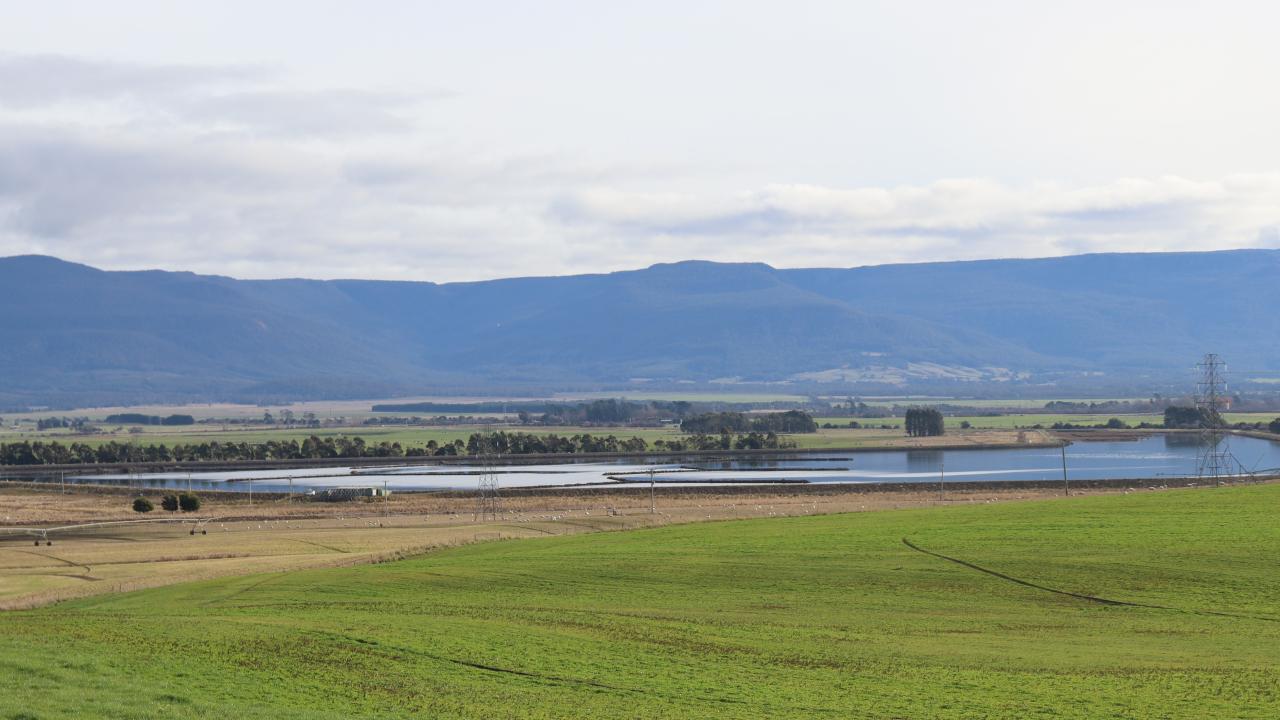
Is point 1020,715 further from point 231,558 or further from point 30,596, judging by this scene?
point 231,558

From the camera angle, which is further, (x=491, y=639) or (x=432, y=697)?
(x=491, y=639)

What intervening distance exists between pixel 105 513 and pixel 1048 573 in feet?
195

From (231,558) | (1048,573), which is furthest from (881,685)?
(231,558)

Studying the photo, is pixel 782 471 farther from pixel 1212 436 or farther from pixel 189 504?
pixel 189 504

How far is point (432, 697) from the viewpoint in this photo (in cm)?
2417

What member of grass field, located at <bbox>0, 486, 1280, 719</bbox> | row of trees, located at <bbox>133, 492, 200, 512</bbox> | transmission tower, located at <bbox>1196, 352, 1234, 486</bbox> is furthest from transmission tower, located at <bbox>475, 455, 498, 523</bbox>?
transmission tower, located at <bbox>1196, 352, 1234, 486</bbox>

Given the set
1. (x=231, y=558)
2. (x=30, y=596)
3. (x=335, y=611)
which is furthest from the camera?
(x=231, y=558)

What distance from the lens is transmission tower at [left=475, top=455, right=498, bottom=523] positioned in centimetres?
7756

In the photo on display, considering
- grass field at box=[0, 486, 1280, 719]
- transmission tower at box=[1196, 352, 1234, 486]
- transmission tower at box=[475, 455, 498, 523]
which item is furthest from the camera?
transmission tower at box=[1196, 352, 1234, 486]

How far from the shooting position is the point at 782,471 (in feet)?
401

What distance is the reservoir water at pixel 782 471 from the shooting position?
110 meters

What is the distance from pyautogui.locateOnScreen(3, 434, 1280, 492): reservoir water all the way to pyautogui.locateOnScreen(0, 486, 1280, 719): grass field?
194ft

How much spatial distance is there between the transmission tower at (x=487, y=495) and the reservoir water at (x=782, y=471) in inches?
46.9

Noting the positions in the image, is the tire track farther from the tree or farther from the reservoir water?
the tree
